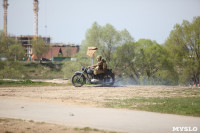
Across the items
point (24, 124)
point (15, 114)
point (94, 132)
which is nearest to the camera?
point (94, 132)

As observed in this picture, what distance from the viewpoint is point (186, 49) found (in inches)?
2014

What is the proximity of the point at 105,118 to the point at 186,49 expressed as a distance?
44280mm

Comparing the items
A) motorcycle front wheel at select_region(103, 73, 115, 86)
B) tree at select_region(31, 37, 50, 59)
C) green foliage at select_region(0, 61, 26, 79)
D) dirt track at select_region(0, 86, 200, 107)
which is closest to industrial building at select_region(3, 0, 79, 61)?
tree at select_region(31, 37, 50, 59)

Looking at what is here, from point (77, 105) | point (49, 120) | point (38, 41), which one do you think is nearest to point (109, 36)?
point (77, 105)

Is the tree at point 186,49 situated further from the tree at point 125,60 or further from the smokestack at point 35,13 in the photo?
the smokestack at point 35,13

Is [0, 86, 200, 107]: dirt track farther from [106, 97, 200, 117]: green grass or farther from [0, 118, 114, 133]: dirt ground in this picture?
[0, 118, 114, 133]: dirt ground

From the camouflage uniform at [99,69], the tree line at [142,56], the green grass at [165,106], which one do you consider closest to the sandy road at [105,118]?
the green grass at [165,106]

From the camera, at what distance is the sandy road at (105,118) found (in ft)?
26.7

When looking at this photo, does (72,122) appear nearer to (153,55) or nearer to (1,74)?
(1,74)

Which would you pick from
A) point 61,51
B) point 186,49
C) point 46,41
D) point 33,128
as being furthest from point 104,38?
point 46,41

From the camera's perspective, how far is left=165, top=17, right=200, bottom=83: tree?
48847mm

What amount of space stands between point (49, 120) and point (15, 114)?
1.55m

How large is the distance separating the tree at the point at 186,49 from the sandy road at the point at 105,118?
4016cm

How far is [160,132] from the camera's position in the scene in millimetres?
7543
